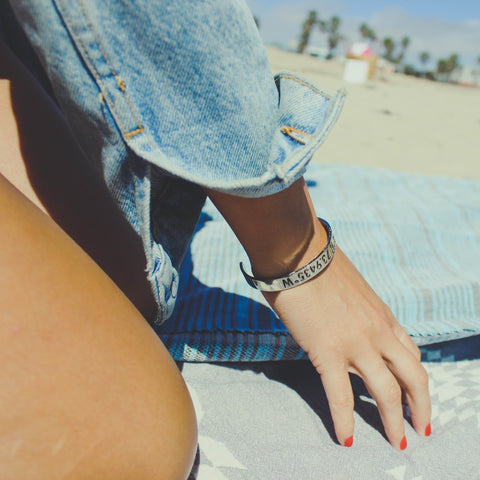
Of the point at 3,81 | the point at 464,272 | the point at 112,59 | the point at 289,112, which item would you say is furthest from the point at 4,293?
the point at 464,272

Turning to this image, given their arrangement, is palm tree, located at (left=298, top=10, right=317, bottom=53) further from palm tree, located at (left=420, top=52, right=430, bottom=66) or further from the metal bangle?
the metal bangle

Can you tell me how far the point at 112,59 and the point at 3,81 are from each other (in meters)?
0.41

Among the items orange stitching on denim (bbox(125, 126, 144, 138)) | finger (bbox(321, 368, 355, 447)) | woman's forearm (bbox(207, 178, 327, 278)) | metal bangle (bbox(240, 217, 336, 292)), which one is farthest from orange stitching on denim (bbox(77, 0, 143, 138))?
finger (bbox(321, 368, 355, 447))

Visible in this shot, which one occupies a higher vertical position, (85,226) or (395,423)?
(85,226)

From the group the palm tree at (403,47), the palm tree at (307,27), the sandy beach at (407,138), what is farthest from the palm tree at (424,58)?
the sandy beach at (407,138)

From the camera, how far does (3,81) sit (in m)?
0.77

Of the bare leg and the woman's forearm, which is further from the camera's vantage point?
the woman's forearm

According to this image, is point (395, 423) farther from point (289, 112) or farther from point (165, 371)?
point (289, 112)

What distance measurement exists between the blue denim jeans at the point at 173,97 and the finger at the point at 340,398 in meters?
0.30

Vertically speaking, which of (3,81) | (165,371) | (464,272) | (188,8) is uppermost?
(188,8)

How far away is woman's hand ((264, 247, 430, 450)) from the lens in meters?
0.64

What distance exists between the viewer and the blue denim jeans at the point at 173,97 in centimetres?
47

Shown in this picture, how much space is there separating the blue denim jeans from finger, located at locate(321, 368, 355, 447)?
30 centimetres

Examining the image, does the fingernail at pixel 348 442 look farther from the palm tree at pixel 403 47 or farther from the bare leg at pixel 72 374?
the palm tree at pixel 403 47
